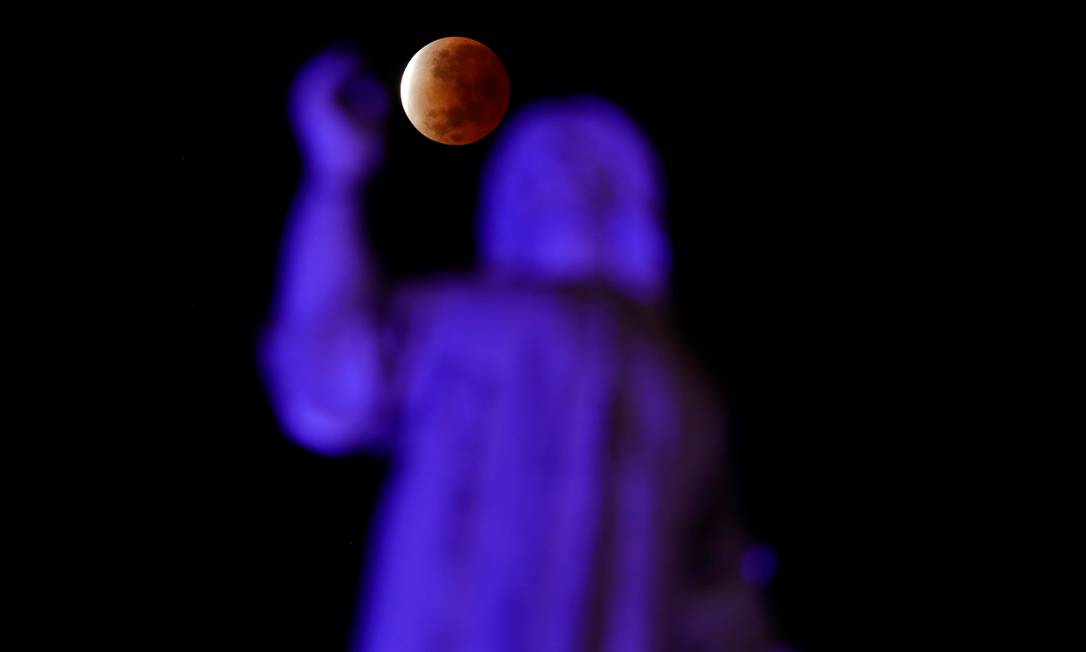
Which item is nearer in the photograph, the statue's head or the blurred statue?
the blurred statue

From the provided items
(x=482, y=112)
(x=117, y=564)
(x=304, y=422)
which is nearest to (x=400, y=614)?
(x=304, y=422)

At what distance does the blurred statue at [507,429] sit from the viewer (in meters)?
1.69

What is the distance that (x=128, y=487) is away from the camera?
252 centimetres

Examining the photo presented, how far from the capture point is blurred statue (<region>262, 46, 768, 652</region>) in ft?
5.56

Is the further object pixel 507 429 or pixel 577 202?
pixel 577 202

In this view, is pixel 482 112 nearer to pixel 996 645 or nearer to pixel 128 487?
pixel 128 487

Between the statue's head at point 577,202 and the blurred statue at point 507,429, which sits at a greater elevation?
the statue's head at point 577,202

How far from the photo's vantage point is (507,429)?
1.79m

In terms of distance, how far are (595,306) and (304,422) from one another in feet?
1.64

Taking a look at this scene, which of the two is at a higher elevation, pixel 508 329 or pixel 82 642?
pixel 508 329

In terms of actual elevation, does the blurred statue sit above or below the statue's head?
below

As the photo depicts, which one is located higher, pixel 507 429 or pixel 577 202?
pixel 577 202

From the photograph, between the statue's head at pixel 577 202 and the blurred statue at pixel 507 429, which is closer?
the blurred statue at pixel 507 429

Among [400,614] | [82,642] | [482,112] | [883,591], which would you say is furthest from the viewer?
[883,591]
